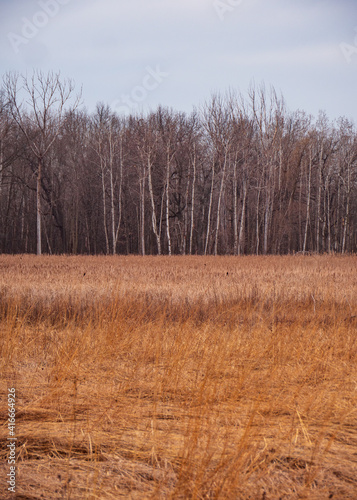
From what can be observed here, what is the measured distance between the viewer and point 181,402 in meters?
3.78

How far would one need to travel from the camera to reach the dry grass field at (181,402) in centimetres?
256

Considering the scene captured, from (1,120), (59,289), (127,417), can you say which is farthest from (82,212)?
(127,417)

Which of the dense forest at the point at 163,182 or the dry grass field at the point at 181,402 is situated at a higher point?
the dense forest at the point at 163,182

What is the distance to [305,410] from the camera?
3477 mm

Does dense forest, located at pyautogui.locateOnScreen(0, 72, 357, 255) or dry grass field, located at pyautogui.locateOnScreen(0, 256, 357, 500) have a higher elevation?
dense forest, located at pyautogui.locateOnScreen(0, 72, 357, 255)

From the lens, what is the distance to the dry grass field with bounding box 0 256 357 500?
8.39 ft

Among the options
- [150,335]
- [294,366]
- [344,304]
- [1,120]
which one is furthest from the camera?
[1,120]

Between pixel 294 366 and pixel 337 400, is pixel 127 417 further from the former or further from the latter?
pixel 294 366

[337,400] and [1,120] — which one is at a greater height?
[1,120]

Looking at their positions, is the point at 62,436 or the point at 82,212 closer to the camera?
the point at 62,436

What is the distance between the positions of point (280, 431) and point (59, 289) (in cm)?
598

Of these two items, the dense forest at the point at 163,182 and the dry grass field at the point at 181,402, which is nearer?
the dry grass field at the point at 181,402

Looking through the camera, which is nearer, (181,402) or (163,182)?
(181,402)

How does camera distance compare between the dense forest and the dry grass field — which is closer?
the dry grass field
